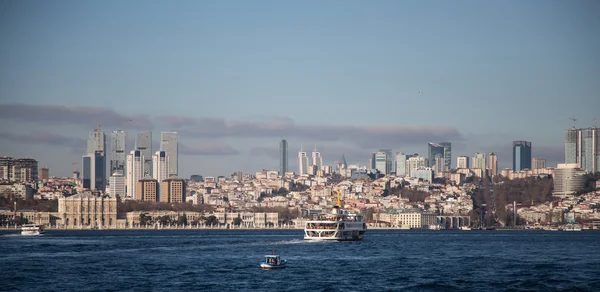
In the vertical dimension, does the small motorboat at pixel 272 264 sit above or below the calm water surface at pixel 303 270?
above

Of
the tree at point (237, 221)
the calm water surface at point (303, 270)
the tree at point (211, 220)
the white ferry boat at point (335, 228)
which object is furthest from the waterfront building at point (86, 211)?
the calm water surface at point (303, 270)

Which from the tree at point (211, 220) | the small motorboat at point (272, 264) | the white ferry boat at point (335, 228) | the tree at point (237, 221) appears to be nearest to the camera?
the small motorboat at point (272, 264)

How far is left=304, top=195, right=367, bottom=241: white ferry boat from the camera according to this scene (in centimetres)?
8531

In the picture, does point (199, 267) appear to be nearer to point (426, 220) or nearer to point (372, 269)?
point (372, 269)

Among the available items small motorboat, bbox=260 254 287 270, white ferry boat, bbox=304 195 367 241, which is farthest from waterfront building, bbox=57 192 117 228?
small motorboat, bbox=260 254 287 270

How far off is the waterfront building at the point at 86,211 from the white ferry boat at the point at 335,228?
87.6m

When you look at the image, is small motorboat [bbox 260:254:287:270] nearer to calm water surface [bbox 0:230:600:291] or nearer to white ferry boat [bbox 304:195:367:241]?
calm water surface [bbox 0:230:600:291]

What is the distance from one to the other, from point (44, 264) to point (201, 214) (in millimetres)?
137462

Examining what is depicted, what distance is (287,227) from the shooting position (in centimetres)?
18462

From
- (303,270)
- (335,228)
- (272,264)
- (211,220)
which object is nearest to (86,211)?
(211,220)

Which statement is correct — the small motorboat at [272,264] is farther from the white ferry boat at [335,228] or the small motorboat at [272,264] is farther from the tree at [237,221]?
the tree at [237,221]

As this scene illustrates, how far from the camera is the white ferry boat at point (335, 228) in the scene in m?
85.3

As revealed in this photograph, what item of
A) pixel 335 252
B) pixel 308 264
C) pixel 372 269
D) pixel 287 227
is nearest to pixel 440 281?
pixel 372 269

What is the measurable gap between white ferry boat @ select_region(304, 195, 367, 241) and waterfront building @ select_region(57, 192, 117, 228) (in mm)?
87560
